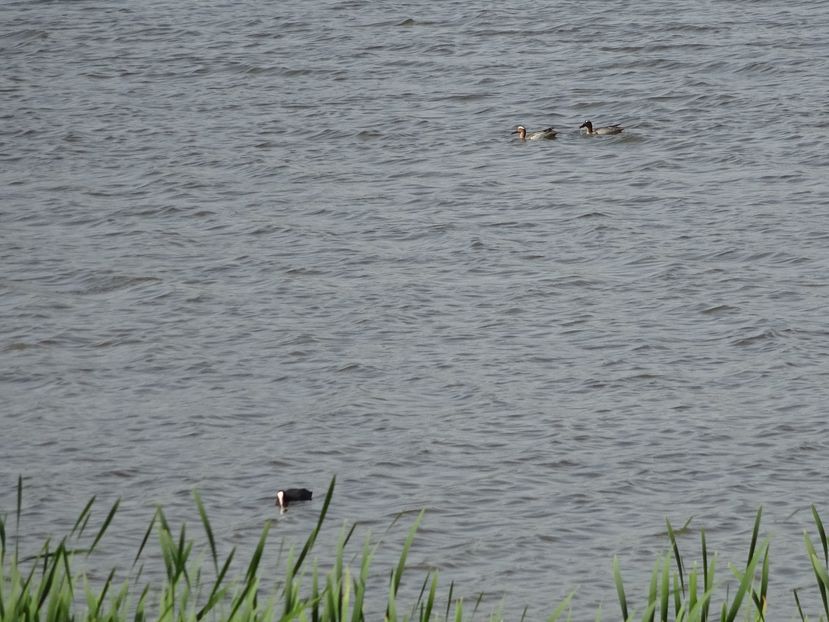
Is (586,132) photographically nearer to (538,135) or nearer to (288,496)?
(538,135)

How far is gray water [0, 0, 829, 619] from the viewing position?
10477 mm

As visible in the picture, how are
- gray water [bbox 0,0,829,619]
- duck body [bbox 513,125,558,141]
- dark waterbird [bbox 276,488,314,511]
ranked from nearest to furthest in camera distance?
dark waterbird [bbox 276,488,314,511]
gray water [bbox 0,0,829,619]
duck body [bbox 513,125,558,141]

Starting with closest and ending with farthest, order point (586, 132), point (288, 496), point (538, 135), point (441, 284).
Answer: point (288, 496), point (441, 284), point (538, 135), point (586, 132)

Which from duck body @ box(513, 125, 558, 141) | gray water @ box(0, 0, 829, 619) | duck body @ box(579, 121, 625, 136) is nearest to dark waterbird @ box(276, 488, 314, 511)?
gray water @ box(0, 0, 829, 619)

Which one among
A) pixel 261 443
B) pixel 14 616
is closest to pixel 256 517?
pixel 261 443

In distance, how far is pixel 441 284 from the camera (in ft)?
50.6

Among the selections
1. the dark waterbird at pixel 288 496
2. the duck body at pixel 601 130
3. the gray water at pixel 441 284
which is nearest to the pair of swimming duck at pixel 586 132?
the duck body at pixel 601 130

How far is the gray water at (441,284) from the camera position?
10477mm

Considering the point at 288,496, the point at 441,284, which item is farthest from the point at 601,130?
the point at 288,496

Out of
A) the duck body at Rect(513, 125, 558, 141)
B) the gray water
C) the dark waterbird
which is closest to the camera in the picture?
the dark waterbird

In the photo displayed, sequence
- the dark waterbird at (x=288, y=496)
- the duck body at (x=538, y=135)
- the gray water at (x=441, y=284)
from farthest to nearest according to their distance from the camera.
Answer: the duck body at (x=538, y=135) < the gray water at (x=441, y=284) < the dark waterbird at (x=288, y=496)

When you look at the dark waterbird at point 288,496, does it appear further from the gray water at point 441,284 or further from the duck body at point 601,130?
the duck body at point 601,130

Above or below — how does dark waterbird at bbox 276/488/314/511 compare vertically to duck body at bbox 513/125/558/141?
below

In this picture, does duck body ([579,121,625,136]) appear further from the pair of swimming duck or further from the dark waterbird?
the dark waterbird
